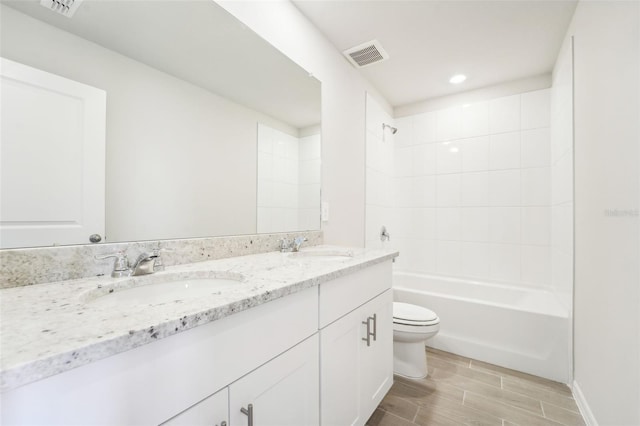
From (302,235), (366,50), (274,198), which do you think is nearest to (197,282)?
(274,198)

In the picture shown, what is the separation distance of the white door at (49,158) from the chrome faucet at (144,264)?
0.14 meters

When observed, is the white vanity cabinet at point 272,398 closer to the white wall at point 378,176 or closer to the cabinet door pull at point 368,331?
the cabinet door pull at point 368,331

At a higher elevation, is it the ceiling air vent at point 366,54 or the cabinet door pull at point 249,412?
the ceiling air vent at point 366,54

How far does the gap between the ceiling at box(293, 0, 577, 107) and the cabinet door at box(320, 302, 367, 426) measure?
1.76 m

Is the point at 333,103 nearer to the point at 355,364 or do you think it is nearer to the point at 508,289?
the point at 355,364

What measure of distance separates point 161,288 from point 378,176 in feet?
7.41

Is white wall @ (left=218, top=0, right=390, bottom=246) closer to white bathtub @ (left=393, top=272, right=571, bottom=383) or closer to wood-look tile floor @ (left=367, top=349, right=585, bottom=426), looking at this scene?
white bathtub @ (left=393, top=272, right=571, bottom=383)

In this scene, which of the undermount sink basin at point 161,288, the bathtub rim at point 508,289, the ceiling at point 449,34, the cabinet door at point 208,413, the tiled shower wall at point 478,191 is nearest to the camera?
the cabinet door at point 208,413

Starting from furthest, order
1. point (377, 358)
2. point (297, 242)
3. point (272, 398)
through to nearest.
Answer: point (297, 242) < point (377, 358) < point (272, 398)

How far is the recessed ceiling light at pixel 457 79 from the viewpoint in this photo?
2.49 m

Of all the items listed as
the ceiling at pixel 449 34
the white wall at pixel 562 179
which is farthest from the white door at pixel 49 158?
the white wall at pixel 562 179

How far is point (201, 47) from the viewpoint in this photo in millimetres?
1197

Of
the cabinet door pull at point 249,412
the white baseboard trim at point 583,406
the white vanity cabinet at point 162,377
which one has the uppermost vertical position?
the white vanity cabinet at point 162,377

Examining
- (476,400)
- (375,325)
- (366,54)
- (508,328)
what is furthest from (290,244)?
(508,328)
